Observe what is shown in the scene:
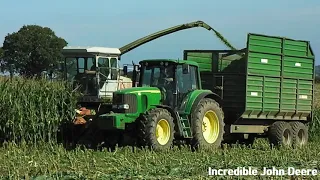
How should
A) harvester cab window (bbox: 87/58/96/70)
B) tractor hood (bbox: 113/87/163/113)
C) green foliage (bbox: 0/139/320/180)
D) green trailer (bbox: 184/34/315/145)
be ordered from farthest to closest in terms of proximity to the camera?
harvester cab window (bbox: 87/58/96/70) → green trailer (bbox: 184/34/315/145) → tractor hood (bbox: 113/87/163/113) → green foliage (bbox: 0/139/320/180)

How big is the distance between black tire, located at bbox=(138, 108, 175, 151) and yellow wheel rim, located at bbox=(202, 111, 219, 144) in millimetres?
1370

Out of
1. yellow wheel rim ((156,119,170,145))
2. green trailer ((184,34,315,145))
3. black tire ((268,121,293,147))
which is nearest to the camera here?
yellow wheel rim ((156,119,170,145))

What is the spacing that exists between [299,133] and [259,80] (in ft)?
8.00

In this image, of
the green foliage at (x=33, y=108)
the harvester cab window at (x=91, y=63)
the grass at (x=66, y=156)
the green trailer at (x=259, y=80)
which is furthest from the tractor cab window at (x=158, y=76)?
the harvester cab window at (x=91, y=63)

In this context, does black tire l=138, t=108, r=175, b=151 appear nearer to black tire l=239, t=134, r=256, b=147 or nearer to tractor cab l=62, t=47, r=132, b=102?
black tire l=239, t=134, r=256, b=147

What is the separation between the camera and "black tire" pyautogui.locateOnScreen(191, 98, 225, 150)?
1279 cm

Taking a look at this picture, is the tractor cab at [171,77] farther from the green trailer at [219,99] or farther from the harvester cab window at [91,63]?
the harvester cab window at [91,63]

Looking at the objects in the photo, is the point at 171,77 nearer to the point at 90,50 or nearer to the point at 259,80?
the point at 259,80

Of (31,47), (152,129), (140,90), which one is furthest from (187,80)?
(31,47)

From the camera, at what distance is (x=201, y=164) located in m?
9.27

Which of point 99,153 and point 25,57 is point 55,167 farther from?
point 25,57

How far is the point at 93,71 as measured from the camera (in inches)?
687

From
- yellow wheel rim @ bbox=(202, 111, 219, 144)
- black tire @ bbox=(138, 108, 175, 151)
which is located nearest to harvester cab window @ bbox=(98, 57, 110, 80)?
yellow wheel rim @ bbox=(202, 111, 219, 144)

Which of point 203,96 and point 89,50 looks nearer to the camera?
point 203,96
